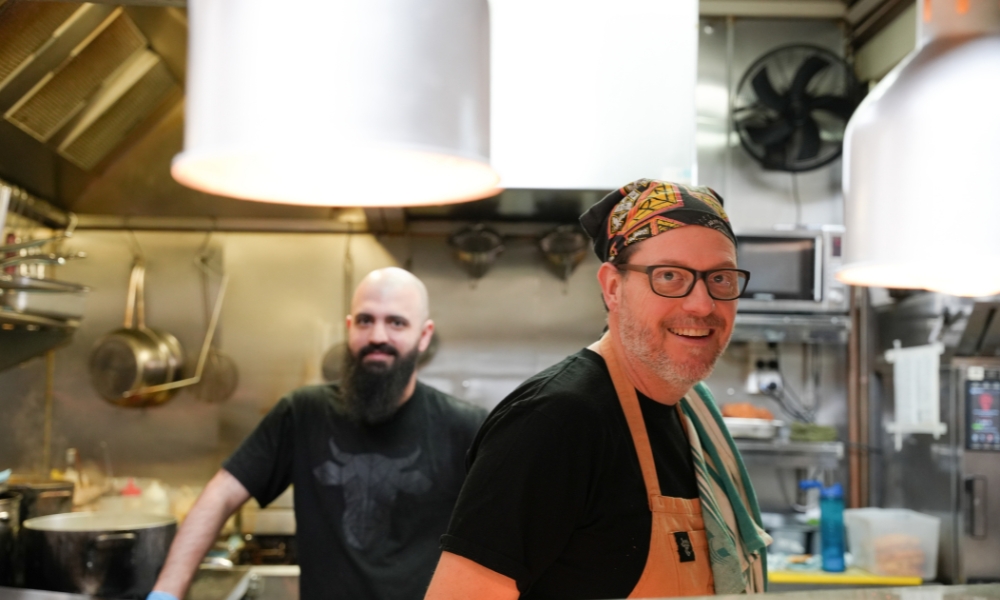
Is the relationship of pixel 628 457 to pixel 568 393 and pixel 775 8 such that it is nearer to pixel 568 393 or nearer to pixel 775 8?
pixel 568 393

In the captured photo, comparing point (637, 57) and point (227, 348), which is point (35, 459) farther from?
point (637, 57)

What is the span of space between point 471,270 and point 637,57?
1308mm

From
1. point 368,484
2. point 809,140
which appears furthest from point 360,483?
point 809,140

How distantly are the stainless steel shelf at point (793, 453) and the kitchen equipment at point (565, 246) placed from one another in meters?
0.97

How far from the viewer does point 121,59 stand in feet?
10.9

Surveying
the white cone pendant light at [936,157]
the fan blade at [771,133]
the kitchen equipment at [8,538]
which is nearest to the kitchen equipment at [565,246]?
the fan blade at [771,133]

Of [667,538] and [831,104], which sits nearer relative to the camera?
[667,538]

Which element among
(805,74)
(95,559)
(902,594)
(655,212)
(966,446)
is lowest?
(95,559)

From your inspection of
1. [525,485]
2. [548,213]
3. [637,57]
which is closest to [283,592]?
[548,213]

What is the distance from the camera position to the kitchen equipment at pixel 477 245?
12.4 feet

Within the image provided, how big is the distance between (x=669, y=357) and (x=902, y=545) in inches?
94.3

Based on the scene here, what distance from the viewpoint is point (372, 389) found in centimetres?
231

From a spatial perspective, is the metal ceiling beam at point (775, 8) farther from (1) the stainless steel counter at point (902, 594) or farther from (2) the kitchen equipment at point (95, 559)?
(1) the stainless steel counter at point (902, 594)

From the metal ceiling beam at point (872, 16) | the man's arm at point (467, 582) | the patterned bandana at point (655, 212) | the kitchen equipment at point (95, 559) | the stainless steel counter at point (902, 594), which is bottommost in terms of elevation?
the kitchen equipment at point (95, 559)
